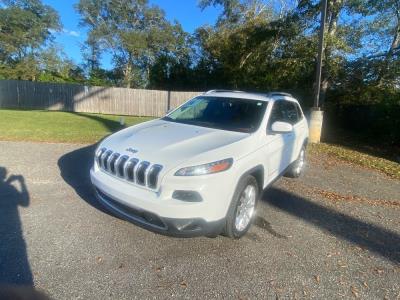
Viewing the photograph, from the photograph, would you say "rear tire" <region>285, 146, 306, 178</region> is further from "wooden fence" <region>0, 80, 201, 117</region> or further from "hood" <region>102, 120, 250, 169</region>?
"wooden fence" <region>0, 80, 201, 117</region>

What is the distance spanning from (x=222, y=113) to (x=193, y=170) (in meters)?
1.95

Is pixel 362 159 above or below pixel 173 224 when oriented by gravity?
below

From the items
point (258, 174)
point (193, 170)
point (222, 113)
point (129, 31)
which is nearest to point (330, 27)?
point (222, 113)

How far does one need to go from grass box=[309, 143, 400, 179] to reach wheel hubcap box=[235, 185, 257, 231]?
532 centimetres

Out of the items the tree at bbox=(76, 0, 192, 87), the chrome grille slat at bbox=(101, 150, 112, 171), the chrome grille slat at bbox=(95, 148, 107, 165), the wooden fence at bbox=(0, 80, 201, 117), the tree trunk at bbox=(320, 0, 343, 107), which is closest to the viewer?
the chrome grille slat at bbox=(101, 150, 112, 171)

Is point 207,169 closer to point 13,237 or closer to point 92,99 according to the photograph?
point 13,237

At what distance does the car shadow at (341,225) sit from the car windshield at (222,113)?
1497mm

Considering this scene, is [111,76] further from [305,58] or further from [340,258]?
[340,258]

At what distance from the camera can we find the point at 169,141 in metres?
3.64

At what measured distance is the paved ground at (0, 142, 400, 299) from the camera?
284 cm

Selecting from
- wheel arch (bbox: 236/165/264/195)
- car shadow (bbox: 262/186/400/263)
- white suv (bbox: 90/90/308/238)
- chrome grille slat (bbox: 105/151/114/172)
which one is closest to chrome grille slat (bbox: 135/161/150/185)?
white suv (bbox: 90/90/308/238)

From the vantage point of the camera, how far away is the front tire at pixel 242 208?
3354mm

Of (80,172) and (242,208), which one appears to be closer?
(242,208)

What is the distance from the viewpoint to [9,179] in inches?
211
